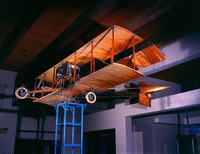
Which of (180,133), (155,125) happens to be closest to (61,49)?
(155,125)

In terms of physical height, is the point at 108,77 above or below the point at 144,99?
above

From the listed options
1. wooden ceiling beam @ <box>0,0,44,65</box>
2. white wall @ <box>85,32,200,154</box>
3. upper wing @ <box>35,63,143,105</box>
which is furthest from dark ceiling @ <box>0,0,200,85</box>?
upper wing @ <box>35,63,143,105</box>

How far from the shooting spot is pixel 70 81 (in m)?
11.2

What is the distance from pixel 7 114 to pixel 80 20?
10.1 metres

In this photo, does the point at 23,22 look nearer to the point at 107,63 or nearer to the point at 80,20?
the point at 80,20

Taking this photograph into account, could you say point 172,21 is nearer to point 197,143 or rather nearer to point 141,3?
point 141,3

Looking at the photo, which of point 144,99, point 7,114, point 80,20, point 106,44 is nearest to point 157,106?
point 144,99

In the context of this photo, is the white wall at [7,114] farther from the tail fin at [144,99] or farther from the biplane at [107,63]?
the tail fin at [144,99]

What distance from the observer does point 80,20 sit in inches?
402

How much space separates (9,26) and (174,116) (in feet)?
37.2

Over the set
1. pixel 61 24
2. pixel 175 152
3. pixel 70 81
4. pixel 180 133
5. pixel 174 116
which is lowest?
pixel 175 152

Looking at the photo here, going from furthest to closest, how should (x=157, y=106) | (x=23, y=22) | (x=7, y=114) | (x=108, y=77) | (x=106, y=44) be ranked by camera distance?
1. (x=7, y=114)
2. (x=157, y=106)
3. (x=23, y=22)
4. (x=106, y=44)
5. (x=108, y=77)

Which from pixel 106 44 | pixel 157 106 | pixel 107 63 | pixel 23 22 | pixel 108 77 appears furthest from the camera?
pixel 157 106

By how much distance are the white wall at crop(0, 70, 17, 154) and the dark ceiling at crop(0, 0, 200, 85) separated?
142 inches
